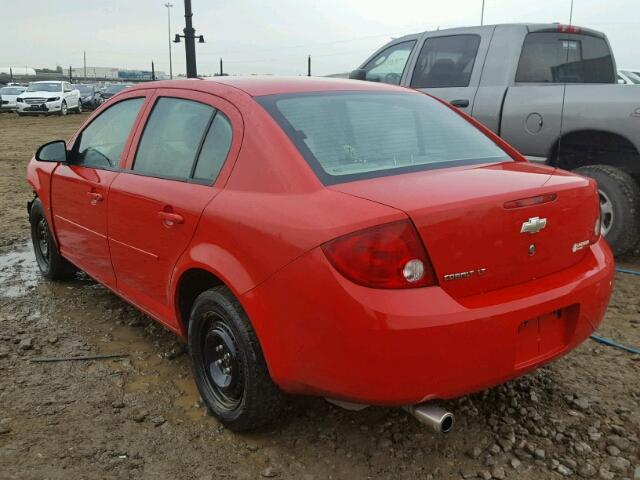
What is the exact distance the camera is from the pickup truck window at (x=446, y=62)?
6203 mm

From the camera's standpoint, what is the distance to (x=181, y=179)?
3.03 meters

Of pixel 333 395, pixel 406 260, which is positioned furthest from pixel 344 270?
pixel 333 395

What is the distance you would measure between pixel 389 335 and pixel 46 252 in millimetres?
3856

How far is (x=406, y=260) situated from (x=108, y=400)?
5.99 ft

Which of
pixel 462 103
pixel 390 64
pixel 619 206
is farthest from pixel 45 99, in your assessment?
pixel 619 206

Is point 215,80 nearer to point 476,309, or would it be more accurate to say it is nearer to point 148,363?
point 148,363

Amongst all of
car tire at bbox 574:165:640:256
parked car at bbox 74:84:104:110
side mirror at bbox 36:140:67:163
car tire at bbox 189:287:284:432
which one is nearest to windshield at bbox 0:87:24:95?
parked car at bbox 74:84:104:110

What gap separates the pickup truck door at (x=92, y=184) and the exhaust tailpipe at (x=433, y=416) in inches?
84.7

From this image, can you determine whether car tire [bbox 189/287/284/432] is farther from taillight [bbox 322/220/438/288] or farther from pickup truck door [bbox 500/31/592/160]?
pickup truck door [bbox 500/31/592/160]

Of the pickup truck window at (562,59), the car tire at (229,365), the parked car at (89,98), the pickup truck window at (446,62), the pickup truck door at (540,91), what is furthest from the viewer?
the parked car at (89,98)

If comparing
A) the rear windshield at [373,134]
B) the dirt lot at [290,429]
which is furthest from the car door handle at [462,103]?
the dirt lot at [290,429]

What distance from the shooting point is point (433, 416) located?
2256 millimetres

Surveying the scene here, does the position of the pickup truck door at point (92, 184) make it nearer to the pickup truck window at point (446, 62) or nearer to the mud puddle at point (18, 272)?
the mud puddle at point (18, 272)

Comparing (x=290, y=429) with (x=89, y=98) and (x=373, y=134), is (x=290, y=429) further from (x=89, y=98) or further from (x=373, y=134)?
(x=89, y=98)
